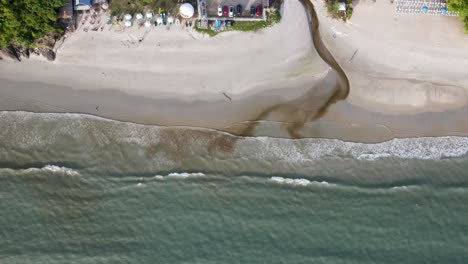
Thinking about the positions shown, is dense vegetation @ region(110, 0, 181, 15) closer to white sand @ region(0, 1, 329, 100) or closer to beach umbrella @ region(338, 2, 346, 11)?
white sand @ region(0, 1, 329, 100)

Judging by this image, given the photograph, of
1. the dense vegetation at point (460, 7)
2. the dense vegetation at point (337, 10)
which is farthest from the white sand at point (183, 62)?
the dense vegetation at point (460, 7)

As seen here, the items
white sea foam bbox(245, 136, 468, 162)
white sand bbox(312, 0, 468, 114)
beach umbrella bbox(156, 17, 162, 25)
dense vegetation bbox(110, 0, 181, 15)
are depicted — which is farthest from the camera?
white sea foam bbox(245, 136, 468, 162)

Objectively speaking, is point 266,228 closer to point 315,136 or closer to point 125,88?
point 315,136

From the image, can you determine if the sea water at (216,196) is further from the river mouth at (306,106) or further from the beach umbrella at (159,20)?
the beach umbrella at (159,20)

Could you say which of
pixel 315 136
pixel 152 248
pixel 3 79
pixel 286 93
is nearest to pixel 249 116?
pixel 286 93

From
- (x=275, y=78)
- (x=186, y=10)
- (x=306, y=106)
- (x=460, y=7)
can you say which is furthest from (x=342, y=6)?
(x=186, y=10)

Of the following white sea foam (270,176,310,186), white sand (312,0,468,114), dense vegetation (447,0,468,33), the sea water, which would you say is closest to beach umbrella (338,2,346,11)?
white sand (312,0,468,114)
